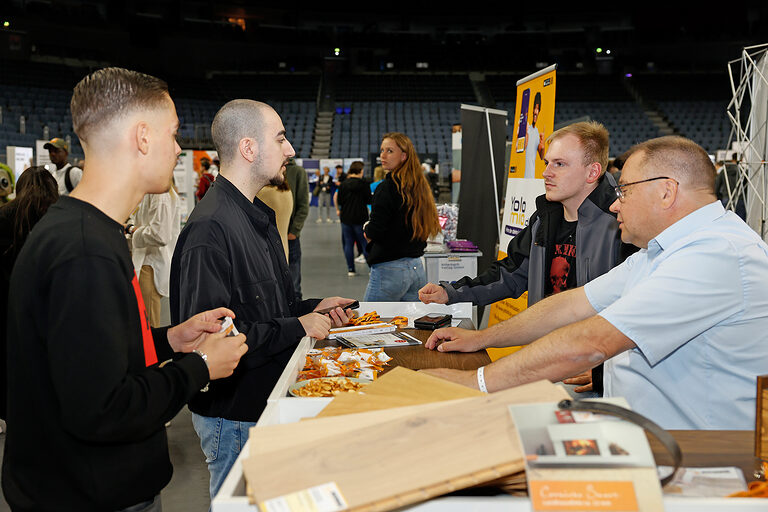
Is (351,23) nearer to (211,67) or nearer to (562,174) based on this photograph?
(211,67)

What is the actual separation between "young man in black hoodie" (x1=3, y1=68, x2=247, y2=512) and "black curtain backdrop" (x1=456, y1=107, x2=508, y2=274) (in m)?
4.75

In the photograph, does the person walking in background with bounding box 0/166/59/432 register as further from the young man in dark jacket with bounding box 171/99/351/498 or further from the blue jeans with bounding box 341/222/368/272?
the blue jeans with bounding box 341/222/368/272

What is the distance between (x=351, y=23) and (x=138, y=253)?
26.6 m

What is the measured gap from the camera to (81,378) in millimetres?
1012

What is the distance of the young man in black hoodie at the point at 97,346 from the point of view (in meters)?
1.03

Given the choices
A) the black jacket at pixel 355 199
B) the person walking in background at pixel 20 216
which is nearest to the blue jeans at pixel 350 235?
the black jacket at pixel 355 199

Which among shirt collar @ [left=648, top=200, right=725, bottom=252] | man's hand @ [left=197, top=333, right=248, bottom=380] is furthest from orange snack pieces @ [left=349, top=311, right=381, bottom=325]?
shirt collar @ [left=648, top=200, right=725, bottom=252]

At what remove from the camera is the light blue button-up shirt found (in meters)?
1.44

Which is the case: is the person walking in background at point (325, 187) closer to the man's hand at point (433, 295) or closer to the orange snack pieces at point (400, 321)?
the man's hand at point (433, 295)

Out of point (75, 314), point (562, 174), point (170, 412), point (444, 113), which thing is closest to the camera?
point (75, 314)

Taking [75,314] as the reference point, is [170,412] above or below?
below

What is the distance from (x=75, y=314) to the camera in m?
1.02

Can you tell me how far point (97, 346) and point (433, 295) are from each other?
1.76 metres

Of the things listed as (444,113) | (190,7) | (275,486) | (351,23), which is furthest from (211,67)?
(275,486)
